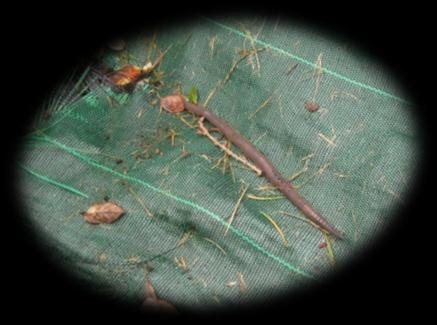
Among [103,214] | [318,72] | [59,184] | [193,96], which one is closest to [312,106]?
[318,72]

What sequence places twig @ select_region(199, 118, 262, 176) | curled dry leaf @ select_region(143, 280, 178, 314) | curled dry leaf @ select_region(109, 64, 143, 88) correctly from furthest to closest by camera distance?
curled dry leaf @ select_region(109, 64, 143, 88), twig @ select_region(199, 118, 262, 176), curled dry leaf @ select_region(143, 280, 178, 314)

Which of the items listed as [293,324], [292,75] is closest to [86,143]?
[292,75]

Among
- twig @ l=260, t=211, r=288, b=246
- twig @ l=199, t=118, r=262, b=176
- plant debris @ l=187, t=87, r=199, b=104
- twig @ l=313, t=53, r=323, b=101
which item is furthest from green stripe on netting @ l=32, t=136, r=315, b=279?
twig @ l=313, t=53, r=323, b=101

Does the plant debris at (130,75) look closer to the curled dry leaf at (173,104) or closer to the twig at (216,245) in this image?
the curled dry leaf at (173,104)

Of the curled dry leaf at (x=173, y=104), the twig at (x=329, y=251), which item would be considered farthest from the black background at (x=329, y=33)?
the curled dry leaf at (x=173, y=104)

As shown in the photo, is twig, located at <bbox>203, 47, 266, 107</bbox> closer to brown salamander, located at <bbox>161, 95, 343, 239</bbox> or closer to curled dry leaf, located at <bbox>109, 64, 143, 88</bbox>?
brown salamander, located at <bbox>161, 95, 343, 239</bbox>

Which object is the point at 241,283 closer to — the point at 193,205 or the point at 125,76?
the point at 193,205
